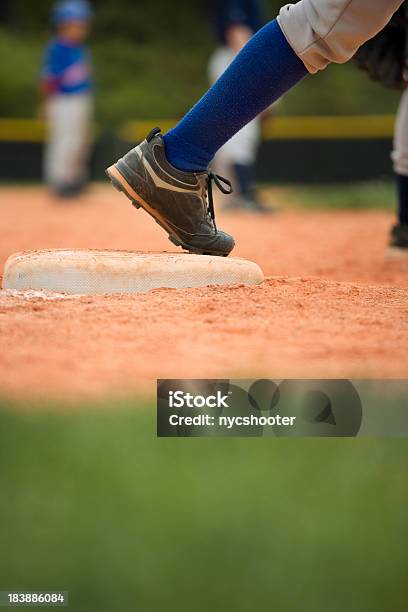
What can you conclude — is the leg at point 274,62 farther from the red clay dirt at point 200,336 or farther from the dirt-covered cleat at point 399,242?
the dirt-covered cleat at point 399,242

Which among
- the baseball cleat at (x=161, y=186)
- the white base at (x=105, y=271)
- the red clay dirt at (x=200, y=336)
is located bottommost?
the red clay dirt at (x=200, y=336)

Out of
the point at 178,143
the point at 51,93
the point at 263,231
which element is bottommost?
the point at 178,143

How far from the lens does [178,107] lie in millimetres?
14102

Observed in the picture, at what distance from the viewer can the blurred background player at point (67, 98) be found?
7898mm

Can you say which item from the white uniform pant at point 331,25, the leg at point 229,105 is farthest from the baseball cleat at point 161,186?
the white uniform pant at point 331,25

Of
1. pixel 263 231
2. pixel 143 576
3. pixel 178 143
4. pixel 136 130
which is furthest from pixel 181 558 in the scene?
pixel 136 130

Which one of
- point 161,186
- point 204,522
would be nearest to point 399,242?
point 161,186

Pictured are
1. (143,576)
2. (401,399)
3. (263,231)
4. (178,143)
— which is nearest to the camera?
(143,576)

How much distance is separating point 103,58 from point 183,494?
14.5m

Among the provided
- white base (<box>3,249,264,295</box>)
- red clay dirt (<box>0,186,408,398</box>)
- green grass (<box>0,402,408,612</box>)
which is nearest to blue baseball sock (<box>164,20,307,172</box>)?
white base (<box>3,249,264,295</box>)

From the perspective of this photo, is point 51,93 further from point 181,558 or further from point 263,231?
point 181,558

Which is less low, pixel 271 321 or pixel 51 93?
pixel 51 93

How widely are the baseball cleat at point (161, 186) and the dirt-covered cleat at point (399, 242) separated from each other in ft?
4.25

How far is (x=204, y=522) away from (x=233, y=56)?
5.46m
